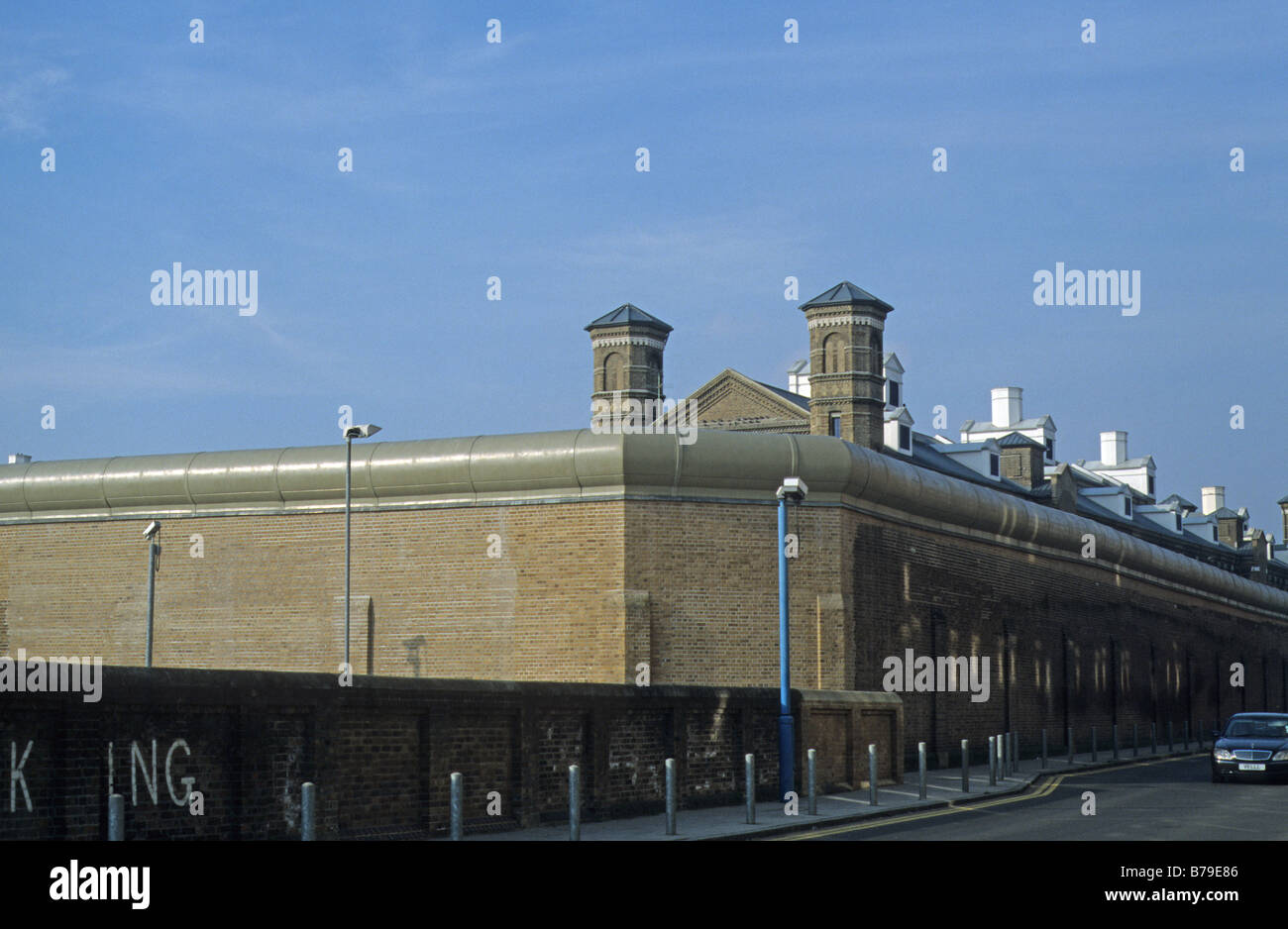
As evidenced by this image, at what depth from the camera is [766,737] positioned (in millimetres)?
25547

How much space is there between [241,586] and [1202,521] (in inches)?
2301

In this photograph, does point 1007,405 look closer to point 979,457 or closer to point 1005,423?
point 1005,423

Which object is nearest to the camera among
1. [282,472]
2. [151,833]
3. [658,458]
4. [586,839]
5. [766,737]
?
[151,833]

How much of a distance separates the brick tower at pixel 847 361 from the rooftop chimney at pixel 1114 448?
44688 millimetres

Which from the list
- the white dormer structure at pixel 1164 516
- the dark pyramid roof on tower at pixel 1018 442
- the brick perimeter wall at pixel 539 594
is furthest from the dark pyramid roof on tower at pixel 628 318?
the white dormer structure at pixel 1164 516

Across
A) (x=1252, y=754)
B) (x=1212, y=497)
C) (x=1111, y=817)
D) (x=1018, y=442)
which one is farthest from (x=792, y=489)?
(x=1212, y=497)

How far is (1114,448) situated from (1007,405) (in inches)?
469

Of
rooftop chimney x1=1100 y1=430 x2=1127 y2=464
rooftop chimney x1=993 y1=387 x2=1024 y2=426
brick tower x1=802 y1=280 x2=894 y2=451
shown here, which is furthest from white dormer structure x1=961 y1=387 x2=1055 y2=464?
brick tower x1=802 y1=280 x2=894 y2=451

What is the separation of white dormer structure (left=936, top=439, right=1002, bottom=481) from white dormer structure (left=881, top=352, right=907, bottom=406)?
5.27m

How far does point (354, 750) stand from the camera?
1764 centimetres

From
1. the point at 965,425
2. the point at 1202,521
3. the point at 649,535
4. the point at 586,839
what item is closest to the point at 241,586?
the point at 649,535

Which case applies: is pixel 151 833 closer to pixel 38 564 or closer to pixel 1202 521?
pixel 38 564

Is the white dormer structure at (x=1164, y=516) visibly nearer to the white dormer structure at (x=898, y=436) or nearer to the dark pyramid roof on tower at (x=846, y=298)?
the white dormer structure at (x=898, y=436)

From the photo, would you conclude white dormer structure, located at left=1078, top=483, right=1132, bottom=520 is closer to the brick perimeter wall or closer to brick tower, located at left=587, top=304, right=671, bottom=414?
the brick perimeter wall
